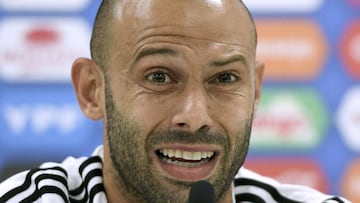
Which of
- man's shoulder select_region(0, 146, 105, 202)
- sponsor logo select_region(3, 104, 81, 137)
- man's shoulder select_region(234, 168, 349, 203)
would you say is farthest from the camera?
sponsor logo select_region(3, 104, 81, 137)

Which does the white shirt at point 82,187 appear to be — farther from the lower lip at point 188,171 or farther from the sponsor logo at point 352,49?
the sponsor logo at point 352,49

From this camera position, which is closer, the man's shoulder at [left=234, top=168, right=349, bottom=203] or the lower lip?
the lower lip

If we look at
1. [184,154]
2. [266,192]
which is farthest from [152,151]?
[266,192]

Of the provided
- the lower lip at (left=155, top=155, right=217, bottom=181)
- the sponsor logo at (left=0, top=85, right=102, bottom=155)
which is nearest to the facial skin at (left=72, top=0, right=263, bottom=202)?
the lower lip at (left=155, top=155, right=217, bottom=181)

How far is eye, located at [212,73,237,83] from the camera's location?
1.52 meters

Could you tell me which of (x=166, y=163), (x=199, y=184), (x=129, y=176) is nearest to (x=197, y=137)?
(x=166, y=163)

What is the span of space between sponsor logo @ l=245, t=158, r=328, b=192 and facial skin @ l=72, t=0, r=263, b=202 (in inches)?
45.6

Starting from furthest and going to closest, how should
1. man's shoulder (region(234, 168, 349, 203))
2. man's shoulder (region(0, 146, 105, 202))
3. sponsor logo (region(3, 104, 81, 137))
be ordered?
sponsor logo (region(3, 104, 81, 137)), man's shoulder (region(234, 168, 349, 203)), man's shoulder (region(0, 146, 105, 202))

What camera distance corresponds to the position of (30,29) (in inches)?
107

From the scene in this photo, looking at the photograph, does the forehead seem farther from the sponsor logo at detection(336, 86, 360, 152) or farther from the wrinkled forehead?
the sponsor logo at detection(336, 86, 360, 152)

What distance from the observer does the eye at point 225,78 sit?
152cm

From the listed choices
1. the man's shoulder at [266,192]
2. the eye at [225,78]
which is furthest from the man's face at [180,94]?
the man's shoulder at [266,192]

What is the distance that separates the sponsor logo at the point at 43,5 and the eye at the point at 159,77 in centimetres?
127

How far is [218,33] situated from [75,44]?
1304 mm
